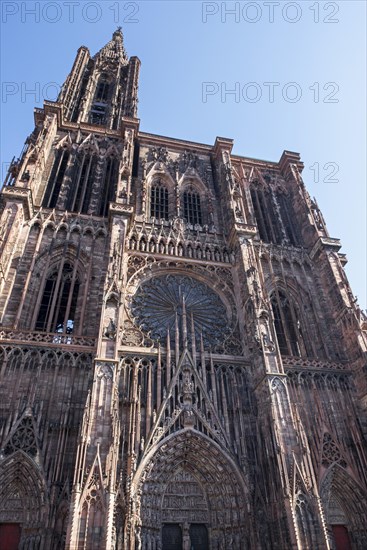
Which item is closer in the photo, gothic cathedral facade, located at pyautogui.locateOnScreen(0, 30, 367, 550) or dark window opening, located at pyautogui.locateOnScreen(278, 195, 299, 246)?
gothic cathedral facade, located at pyautogui.locateOnScreen(0, 30, 367, 550)

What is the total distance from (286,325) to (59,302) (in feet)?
37.5

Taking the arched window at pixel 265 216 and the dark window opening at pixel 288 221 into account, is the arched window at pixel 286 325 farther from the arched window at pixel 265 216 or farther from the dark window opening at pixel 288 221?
the dark window opening at pixel 288 221

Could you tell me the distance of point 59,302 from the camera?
59.4ft

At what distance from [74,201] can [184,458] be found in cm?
1478

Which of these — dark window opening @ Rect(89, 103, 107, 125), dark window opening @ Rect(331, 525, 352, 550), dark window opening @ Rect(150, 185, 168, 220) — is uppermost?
dark window opening @ Rect(89, 103, 107, 125)

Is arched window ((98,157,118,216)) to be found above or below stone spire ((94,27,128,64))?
below

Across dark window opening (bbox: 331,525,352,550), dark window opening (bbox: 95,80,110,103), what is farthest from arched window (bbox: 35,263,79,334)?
dark window opening (bbox: 95,80,110,103)

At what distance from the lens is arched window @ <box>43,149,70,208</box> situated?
22.3 metres

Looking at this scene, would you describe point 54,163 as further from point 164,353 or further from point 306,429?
point 306,429

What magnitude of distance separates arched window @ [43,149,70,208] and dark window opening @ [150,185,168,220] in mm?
5546

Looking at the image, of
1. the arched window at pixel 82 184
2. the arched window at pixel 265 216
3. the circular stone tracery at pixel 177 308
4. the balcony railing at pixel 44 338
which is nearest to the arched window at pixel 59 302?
the balcony railing at pixel 44 338

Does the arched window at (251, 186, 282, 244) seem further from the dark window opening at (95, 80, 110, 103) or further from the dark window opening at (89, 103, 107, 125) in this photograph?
the dark window opening at (95, 80, 110, 103)

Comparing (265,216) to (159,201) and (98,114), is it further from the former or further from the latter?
(98,114)

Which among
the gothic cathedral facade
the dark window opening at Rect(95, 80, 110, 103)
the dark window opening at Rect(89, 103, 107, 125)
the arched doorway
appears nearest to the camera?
the gothic cathedral facade
